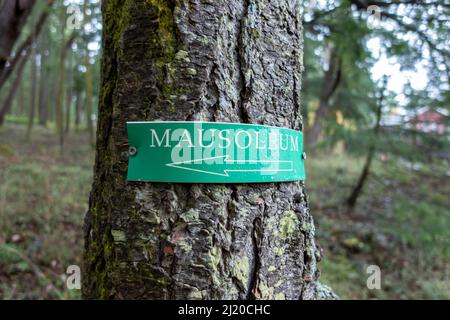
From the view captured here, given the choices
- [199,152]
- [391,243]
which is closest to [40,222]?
[199,152]

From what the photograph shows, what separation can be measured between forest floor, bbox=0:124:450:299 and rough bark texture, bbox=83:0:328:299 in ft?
6.26

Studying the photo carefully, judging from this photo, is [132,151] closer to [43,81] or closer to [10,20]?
[10,20]

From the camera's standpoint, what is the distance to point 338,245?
5.74 meters

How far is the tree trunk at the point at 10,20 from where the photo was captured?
2.49 metres

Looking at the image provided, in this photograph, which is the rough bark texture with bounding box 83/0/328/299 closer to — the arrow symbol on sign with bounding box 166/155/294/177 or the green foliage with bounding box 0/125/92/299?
the arrow symbol on sign with bounding box 166/155/294/177

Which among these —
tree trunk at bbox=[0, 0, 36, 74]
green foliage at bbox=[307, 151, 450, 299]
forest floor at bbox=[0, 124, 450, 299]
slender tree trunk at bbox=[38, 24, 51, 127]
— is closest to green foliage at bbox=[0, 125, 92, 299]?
forest floor at bbox=[0, 124, 450, 299]

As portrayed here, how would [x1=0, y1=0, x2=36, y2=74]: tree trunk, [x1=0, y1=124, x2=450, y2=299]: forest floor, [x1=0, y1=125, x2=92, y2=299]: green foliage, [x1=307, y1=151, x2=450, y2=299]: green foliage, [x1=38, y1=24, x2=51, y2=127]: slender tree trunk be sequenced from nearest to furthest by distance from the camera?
[x1=0, y1=0, x2=36, y2=74]: tree trunk
[x1=0, y1=125, x2=92, y2=299]: green foliage
[x1=0, y1=124, x2=450, y2=299]: forest floor
[x1=307, y1=151, x2=450, y2=299]: green foliage
[x1=38, y1=24, x2=51, y2=127]: slender tree trunk

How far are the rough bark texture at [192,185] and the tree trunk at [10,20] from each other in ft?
6.55

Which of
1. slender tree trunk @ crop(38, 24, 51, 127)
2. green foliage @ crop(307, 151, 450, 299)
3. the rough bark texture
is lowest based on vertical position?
green foliage @ crop(307, 151, 450, 299)

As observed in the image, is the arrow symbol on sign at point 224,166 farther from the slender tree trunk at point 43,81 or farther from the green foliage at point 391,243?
the slender tree trunk at point 43,81

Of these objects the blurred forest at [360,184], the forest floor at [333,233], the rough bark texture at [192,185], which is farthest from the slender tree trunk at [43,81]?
the rough bark texture at [192,185]

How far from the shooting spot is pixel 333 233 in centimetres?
618

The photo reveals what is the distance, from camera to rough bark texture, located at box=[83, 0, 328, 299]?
91cm

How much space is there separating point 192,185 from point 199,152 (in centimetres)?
10
